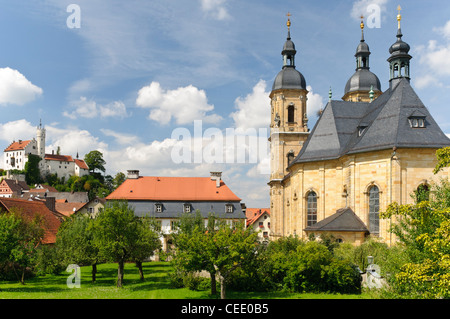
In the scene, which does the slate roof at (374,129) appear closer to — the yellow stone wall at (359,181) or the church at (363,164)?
the church at (363,164)

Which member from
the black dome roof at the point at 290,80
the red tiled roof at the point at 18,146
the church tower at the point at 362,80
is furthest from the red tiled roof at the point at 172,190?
the red tiled roof at the point at 18,146

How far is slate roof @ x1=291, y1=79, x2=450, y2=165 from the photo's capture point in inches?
1228

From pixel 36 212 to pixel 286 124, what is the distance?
116 ft

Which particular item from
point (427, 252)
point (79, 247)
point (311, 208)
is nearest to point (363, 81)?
point (311, 208)

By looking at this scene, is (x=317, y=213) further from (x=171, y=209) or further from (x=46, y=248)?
(x=46, y=248)

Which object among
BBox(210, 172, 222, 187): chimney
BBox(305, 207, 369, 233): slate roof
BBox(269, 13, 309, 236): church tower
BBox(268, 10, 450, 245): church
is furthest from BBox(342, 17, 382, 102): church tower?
A: BBox(305, 207, 369, 233): slate roof

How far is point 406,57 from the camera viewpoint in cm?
4056

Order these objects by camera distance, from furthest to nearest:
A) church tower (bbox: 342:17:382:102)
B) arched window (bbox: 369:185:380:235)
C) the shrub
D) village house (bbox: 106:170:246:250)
Result: church tower (bbox: 342:17:382:102)
village house (bbox: 106:170:246:250)
arched window (bbox: 369:185:380:235)
the shrub

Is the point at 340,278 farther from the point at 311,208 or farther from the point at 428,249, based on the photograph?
the point at 311,208

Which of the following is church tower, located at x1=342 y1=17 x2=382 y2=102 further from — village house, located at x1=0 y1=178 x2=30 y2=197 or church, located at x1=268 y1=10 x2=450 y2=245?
village house, located at x1=0 y1=178 x2=30 y2=197

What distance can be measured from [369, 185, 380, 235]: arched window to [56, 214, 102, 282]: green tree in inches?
946

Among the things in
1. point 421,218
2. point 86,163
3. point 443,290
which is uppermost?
point 86,163

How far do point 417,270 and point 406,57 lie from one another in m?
36.7
